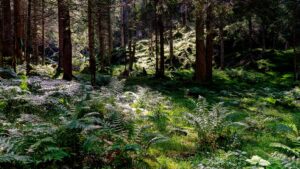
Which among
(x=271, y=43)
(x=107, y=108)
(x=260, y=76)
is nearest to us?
(x=107, y=108)

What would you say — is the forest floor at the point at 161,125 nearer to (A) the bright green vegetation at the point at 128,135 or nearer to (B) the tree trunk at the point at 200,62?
(A) the bright green vegetation at the point at 128,135

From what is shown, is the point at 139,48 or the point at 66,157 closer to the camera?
the point at 66,157

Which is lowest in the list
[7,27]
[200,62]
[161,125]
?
[161,125]

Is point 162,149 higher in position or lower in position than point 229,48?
lower

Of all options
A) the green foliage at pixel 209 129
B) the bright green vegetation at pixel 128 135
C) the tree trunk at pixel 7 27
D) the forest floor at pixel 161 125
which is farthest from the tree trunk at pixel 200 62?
the green foliage at pixel 209 129

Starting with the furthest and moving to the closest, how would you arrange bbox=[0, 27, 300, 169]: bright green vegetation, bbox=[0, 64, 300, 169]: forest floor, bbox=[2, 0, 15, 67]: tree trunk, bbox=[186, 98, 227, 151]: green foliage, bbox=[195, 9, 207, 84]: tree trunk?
bbox=[2, 0, 15, 67]: tree trunk, bbox=[195, 9, 207, 84]: tree trunk, bbox=[186, 98, 227, 151]: green foliage, bbox=[0, 64, 300, 169]: forest floor, bbox=[0, 27, 300, 169]: bright green vegetation

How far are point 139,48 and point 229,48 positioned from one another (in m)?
14.8

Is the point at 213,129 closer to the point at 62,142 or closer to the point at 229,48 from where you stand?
the point at 62,142

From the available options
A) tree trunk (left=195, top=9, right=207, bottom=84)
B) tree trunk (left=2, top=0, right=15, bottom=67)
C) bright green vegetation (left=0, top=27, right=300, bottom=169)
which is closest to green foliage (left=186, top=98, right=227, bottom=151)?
bright green vegetation (left=0, top=27, right=300, bottom=169)

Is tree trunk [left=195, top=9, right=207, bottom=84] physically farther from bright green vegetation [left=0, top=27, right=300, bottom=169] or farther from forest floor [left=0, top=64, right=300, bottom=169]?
bright green vegetation [left=0, top=27, right=300, bottom=169]

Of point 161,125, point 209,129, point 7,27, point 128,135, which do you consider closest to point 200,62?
point 161,125

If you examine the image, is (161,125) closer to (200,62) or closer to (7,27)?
(200,62)

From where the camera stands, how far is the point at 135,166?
20.6 feet

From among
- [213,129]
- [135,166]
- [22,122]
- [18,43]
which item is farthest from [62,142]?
[18,43]
